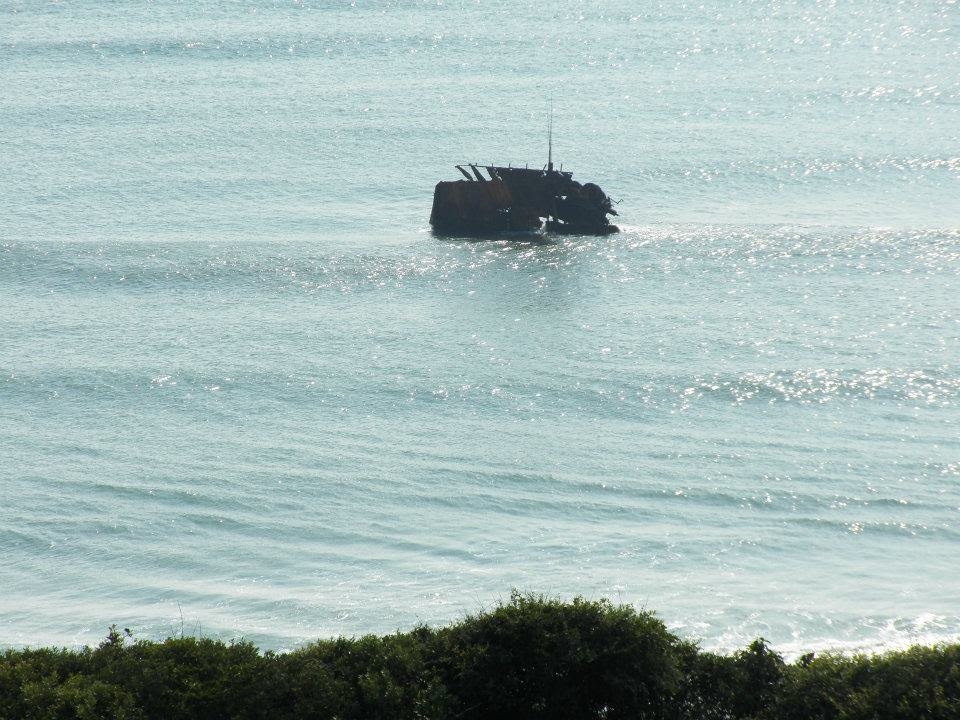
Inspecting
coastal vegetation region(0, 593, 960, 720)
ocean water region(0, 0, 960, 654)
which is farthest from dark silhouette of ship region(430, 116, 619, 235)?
coastal vegetation region(0, 593, 960, 720)

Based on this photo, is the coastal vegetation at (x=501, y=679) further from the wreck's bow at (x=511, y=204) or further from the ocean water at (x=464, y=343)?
the wreck's bow at (x=511, y=204)

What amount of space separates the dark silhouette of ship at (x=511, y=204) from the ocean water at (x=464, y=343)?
1.32 meters

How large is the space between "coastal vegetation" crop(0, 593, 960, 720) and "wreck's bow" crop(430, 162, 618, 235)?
48146 mm

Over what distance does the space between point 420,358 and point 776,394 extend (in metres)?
13.4

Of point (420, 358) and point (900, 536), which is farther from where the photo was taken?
point (420, 358)

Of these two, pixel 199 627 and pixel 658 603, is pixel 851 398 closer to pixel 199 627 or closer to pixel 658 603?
pixel 658 603

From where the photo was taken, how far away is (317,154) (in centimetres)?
8200

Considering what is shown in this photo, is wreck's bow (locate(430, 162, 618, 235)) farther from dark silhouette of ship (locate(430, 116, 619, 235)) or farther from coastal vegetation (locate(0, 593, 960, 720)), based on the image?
coastal vegetation (locate(0, 593, 960, 720))

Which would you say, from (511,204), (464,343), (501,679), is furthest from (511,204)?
(501,679)

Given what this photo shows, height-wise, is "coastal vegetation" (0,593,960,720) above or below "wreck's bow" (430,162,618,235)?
below

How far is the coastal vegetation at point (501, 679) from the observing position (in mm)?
19781

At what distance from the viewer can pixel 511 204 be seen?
2687 inches

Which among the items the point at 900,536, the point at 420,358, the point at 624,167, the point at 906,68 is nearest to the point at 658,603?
the point at 900,536

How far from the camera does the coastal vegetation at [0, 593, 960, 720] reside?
19.8 m
